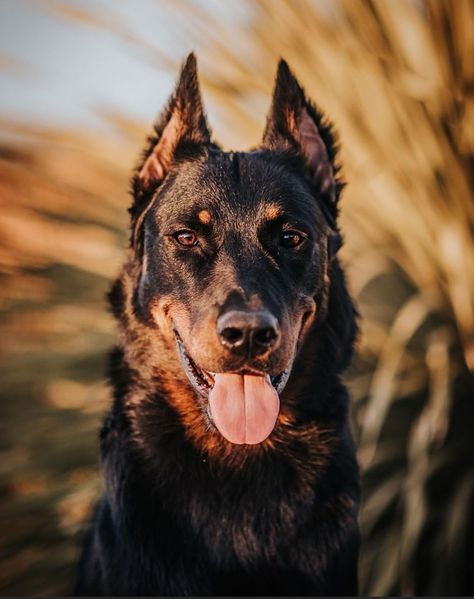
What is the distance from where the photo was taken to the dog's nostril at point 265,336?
1.78 meters

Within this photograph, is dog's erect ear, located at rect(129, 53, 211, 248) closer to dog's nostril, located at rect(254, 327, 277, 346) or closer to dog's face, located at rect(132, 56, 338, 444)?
dog's face, located at rect(132, 56, 338, 444)

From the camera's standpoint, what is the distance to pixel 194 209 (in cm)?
207

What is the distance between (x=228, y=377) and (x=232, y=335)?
0.61 ft

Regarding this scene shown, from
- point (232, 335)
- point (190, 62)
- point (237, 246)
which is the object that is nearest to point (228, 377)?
point (232, 335)

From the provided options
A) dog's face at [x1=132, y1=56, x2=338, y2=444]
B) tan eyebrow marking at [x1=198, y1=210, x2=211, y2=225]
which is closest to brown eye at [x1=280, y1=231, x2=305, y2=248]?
dog's face at [x1=132, y1=56, x2=338, y2=444]

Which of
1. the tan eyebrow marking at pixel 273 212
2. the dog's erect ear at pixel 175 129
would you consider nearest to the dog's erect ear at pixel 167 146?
the dog's erect ear at pixel 175 129

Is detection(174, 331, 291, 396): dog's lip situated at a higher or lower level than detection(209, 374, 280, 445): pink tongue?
higher

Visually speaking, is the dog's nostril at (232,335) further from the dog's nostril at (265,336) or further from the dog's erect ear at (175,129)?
the dog's erect ear at (175,129)

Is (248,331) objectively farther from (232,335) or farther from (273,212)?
(273,212)

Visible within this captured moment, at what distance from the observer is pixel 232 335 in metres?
1.80

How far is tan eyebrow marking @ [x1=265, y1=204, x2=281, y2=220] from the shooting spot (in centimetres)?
207

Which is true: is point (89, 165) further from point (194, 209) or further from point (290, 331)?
point (290, 331)

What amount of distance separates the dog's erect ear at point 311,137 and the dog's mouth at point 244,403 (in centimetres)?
68

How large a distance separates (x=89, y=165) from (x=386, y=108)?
171cm
